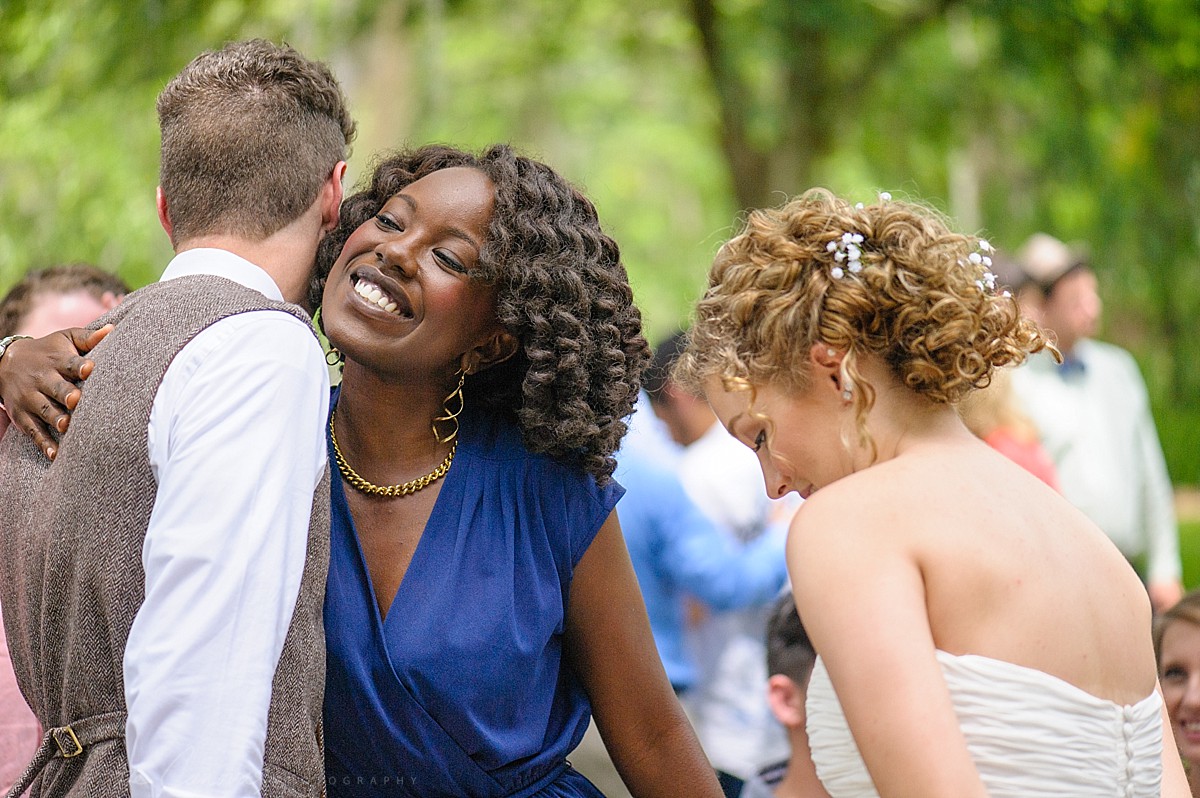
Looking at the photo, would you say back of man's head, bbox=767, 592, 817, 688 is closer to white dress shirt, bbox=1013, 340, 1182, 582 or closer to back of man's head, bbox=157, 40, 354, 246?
back of man's head, bbox=157, 40, 354, 246


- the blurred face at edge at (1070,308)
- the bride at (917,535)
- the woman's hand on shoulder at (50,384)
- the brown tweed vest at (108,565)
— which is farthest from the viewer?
the blurred face at edge at (1070,308)

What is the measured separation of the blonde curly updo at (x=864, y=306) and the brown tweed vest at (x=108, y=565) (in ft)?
2.28

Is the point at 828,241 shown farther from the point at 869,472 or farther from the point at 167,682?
the point at 167,682

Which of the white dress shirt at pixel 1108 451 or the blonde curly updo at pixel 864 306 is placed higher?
the blonde curly updo at pixel 864 306

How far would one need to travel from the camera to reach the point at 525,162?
2.75 meters

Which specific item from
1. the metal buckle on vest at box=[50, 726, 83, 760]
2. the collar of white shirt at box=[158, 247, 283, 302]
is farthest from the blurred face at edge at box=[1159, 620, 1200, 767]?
the metal buckle on vest at box=[50, 726, 83, 760]

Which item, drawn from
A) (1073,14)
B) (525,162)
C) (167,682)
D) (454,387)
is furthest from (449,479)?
(1073,14)

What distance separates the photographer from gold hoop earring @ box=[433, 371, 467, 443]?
2715mm

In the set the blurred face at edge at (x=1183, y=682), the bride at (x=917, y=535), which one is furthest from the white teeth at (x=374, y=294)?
the blurred face at edge at (x=1183, y=682)

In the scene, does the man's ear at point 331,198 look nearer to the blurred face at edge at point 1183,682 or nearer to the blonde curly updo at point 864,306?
the blonde curly updo at point 864,306

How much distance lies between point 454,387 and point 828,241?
88 centimetres

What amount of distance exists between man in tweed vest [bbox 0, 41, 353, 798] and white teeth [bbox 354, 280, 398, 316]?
0.23 m

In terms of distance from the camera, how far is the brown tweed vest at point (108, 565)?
80.0 inches

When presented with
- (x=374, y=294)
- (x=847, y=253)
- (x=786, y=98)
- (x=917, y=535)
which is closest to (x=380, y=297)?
(x=374, y=294)
